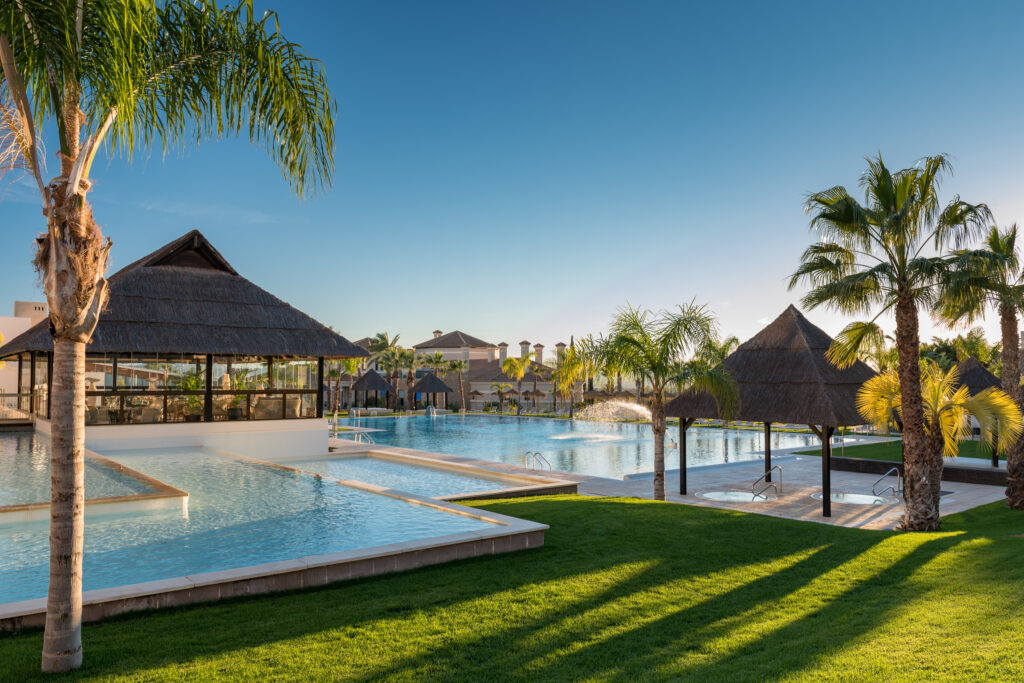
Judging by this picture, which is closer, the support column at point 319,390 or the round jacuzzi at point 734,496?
the round jacuzzi at point 734,496

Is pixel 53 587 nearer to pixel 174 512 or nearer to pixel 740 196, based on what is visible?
pixel 174 512

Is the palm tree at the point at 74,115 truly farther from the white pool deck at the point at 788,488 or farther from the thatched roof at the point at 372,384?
the thatched roof at the point at 372,384

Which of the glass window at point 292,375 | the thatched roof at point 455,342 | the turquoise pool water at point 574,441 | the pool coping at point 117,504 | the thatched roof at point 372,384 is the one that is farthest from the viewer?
the thatched roof at point 455,342

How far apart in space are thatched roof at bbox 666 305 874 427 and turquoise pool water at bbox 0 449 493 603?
7290mm

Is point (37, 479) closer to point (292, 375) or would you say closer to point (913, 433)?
point (292, 375)

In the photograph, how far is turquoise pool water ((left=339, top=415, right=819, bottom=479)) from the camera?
2216 centimetres

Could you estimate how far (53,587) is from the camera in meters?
4.02

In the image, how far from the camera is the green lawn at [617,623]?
4.50 m

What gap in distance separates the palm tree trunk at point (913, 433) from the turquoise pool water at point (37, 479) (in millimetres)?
12012

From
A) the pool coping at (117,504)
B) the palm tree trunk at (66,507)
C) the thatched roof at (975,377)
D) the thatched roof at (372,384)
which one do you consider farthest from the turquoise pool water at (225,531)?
the thatched roof at (372,384)

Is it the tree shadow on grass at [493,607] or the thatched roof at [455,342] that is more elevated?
the thatched roof at [455,342]

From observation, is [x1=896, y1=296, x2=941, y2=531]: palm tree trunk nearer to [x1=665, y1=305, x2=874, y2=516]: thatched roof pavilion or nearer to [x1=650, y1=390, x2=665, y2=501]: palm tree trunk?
[x1=665, y1=305, x2=874, y2=516]: thatched roof pavilion

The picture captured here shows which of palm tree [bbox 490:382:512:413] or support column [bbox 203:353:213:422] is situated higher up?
support column [bbox 203:353:213:422]

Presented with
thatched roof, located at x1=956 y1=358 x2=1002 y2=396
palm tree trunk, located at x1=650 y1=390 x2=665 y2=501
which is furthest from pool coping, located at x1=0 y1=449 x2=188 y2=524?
thatched roof, located at x1=956 y1=358 x2=1002 y2=396
